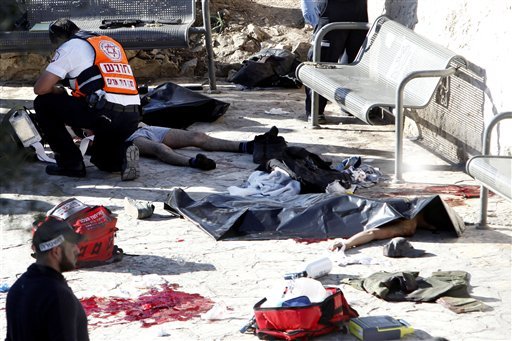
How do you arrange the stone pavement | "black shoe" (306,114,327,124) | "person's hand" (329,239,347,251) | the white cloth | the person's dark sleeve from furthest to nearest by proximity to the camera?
1. "black shoe" (306,114,327,124)
2. the white cloth
3. "person's hand" (329,239,347,251)
4. the stone pavement
5. the person's dark sleeve

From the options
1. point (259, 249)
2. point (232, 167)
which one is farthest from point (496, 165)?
point (232, 167)

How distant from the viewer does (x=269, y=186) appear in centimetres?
734

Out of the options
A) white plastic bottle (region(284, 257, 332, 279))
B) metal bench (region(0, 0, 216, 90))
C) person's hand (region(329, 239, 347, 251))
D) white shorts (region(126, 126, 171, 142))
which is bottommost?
person's hand (region(329, 239, 347, 251))

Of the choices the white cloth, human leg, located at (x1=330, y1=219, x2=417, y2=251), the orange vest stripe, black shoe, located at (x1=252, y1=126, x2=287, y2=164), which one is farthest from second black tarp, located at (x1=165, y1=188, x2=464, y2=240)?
the orange vest stripe

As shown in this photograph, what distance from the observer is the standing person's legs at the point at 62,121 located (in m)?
7.79

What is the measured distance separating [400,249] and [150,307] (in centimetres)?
159

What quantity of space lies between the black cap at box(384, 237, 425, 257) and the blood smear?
1212mm

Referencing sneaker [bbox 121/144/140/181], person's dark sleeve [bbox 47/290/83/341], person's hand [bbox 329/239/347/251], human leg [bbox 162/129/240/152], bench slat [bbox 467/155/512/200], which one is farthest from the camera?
human leg [bbox 162/129/240/152]

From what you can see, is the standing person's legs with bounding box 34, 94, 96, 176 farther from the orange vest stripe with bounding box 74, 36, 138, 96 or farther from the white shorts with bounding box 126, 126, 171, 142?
the white shorts with bounding box 126, 126, 171, 142

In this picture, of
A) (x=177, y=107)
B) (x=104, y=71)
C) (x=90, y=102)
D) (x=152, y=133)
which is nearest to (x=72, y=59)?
(x=104, y=71)

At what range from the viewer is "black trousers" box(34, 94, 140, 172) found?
779 centimetres

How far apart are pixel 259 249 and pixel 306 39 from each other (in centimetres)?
600

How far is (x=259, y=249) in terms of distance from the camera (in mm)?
6211

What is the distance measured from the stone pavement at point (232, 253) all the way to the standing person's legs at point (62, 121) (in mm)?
201
